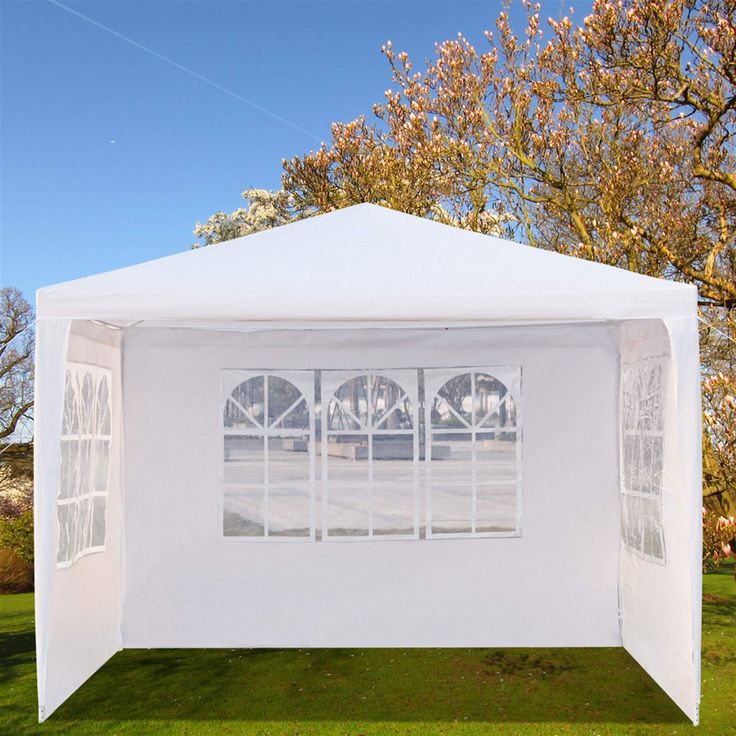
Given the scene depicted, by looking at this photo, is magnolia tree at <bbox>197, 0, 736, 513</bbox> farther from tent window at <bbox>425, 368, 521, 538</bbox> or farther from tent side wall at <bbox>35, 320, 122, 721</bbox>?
Answer: tent side wall at <bbox>35, 320, 122, 721</bbox>

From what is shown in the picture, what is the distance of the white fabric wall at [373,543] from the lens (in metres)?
5.01

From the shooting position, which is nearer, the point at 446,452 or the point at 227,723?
the point at 227,723

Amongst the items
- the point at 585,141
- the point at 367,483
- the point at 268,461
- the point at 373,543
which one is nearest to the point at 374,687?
the point at 373,543

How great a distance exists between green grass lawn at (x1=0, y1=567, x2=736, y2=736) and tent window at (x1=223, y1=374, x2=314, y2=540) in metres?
0.95

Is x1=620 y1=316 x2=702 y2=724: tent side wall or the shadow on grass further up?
x1=620 y1=316 x2=702 y2=724: tent side wall

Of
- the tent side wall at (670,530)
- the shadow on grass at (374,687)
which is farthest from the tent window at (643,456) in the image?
the shadow on grass at (374,687)

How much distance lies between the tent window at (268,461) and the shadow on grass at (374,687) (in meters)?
0.94

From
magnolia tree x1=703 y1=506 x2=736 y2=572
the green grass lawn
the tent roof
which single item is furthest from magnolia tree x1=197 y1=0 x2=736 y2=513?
the tent roof

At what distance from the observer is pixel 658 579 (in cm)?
425

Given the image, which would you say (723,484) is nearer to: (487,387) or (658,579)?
(658,579)

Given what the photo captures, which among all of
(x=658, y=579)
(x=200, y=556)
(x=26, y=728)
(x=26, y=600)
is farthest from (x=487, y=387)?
(x=26, y=600)

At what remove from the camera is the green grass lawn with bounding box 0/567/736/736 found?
4.05 m

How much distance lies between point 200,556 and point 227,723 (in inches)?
47.8

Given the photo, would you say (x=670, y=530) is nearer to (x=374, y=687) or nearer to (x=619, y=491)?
(x=619, y=491)
